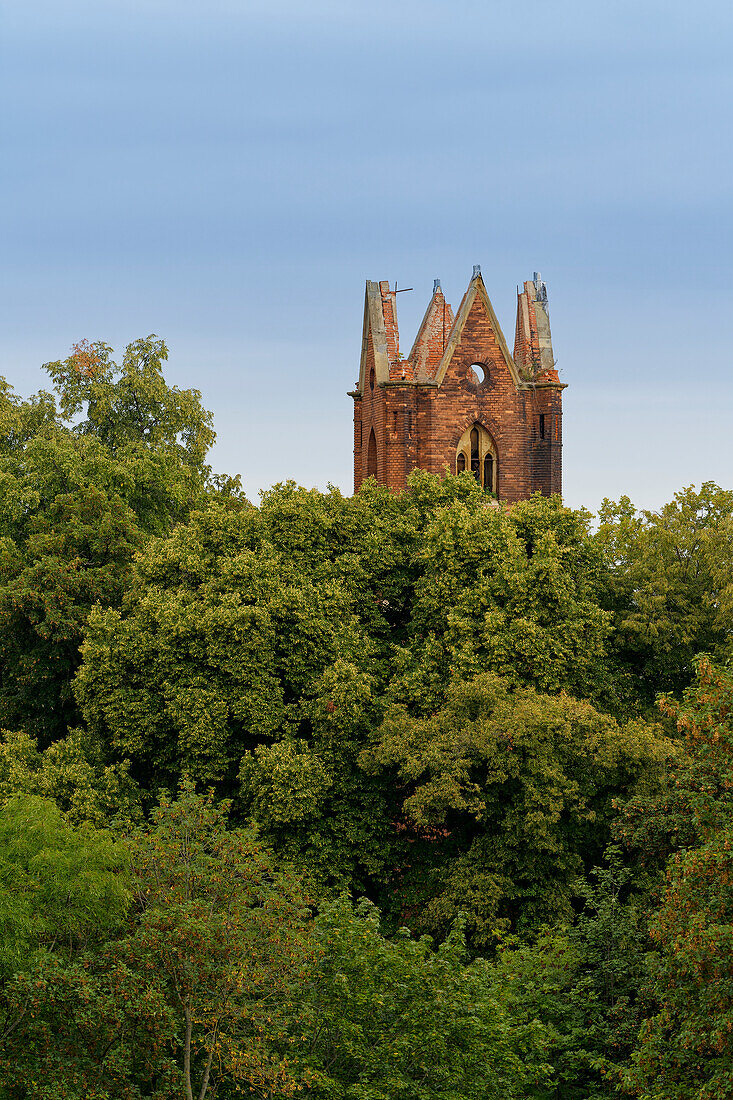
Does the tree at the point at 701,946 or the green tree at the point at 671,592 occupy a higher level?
the green tree at the point at 671,592

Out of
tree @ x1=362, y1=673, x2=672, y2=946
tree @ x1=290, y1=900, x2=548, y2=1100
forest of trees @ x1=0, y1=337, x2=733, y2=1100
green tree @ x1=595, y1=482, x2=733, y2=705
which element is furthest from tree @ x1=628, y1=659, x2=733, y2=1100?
green tree @ x1=595, y1=482, x2=733, y2=705

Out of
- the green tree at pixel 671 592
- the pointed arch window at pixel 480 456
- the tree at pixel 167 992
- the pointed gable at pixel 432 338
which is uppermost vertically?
the pointed gable at pixel 432 338

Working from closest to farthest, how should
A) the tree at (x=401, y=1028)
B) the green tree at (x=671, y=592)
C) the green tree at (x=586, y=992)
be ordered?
the tree at (x=401, y=1028)
the green tree at (x=586, y=992)
the green tree at (x=671, y=592)

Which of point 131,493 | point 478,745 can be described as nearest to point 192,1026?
point 478,745

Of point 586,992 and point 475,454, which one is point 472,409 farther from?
point 586,992

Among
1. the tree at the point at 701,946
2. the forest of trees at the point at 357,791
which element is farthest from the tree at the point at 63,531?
the tree at the point at 701,946

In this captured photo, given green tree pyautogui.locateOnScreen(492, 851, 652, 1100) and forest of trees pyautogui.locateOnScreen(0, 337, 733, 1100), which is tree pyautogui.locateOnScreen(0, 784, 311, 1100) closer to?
forest of trees pyautogui.locateOnScreen(0, 337, 733, 1100)

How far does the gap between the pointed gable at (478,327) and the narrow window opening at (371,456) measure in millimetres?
3801

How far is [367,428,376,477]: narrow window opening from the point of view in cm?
4281

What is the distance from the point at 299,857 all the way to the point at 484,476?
54.9ft

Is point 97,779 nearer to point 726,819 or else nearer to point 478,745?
point 478,745

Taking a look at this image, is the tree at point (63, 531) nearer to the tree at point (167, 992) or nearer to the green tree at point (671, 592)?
the green tree at point (671, 592)

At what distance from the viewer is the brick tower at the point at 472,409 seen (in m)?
39.8

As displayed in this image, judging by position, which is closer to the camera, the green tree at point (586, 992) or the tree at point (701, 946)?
the tree at point (701, 946)
